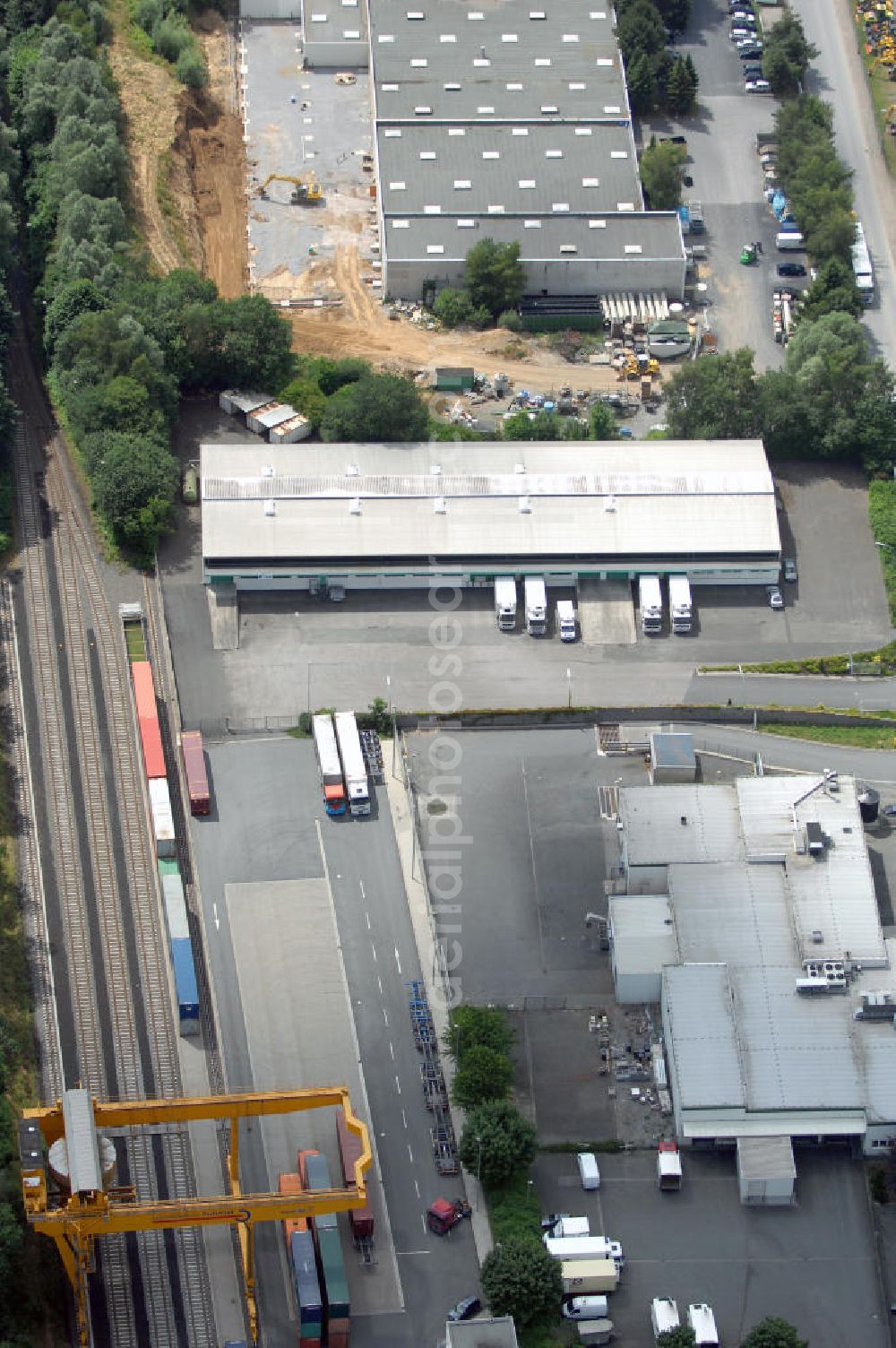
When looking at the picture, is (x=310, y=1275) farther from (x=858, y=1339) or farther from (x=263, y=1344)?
(x=858, y=1339)

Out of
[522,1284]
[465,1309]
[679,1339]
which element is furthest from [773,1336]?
[465,1309]

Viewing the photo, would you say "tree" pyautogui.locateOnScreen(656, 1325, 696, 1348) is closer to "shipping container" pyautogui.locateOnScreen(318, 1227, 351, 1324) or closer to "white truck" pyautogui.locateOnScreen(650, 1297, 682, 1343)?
"white truck" pyautogui.locateOnScreen(650, 1297, 682, 1343)

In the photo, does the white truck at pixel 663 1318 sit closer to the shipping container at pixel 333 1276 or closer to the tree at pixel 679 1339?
the tree at pixel 679 1339

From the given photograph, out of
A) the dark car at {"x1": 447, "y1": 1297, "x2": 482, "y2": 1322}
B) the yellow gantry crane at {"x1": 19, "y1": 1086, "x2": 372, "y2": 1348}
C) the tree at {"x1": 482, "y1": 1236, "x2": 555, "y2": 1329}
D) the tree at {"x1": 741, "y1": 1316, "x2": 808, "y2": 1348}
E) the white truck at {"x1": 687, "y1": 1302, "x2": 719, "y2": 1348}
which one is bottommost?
the white truck at {"x1": 687, "y1": 1302, "x2": 719, "y2": 1348}

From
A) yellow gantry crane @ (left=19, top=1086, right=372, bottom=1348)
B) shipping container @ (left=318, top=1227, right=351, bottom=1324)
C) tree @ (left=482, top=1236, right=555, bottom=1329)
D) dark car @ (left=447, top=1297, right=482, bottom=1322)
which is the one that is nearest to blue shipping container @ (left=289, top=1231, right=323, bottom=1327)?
shipping container @ (left=318, top=1227, right=351, bottom=1324)

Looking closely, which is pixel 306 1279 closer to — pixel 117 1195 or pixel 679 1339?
pixel 117 1195
